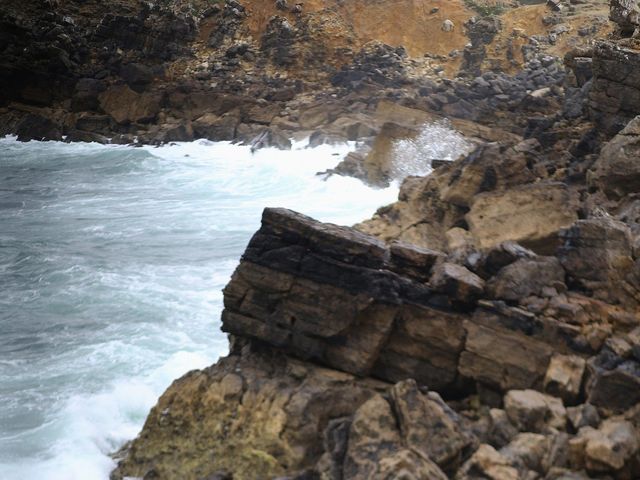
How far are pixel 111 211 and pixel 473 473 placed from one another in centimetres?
1687

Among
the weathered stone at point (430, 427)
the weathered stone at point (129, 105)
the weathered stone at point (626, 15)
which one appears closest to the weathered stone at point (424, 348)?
the weathered stone at point (430, 427)

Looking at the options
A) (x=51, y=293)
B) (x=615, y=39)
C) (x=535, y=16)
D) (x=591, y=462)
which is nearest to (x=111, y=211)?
(x=51, y=293)

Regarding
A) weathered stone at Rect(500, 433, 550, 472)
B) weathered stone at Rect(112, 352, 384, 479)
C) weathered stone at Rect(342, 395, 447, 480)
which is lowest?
weathered stone at Rect(112, 352, 384, 479)

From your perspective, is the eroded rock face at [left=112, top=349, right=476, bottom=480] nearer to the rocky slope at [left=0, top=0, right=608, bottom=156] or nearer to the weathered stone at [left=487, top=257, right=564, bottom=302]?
the weathered stone at [left=487, top=257, right=564, bottom=302]

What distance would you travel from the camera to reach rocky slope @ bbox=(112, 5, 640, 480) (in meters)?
5.41

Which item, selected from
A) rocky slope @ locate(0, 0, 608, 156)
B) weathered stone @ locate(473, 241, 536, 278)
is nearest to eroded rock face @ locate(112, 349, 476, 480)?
weathered stone @ locate(473, 241, 536, 278)

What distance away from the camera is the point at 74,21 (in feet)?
113

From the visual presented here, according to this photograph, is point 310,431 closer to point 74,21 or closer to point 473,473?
point 473,473

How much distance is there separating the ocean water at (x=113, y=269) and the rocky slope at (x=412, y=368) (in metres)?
1.42

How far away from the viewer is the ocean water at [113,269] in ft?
28.2

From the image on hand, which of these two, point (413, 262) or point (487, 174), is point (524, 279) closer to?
point (413, 262)

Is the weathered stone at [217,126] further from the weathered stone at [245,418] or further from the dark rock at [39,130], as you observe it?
the weathered stone at [245,418]

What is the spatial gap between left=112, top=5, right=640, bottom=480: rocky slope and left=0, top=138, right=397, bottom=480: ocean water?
1.42 meters

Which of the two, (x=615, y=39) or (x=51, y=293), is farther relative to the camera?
(x=615, y=39)
